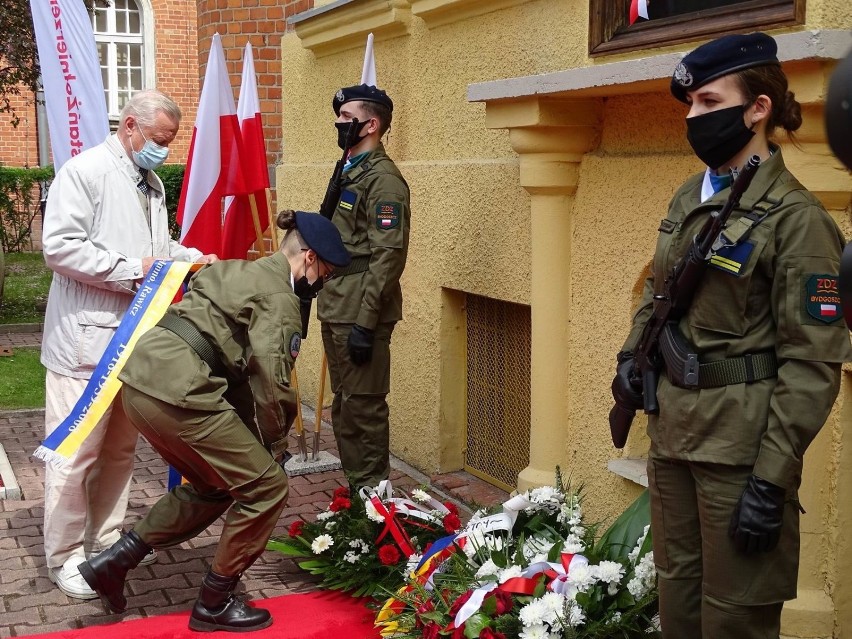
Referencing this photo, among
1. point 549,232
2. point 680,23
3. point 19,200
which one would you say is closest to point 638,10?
point 680,23

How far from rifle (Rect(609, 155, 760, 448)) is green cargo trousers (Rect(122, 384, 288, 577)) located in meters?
1.47

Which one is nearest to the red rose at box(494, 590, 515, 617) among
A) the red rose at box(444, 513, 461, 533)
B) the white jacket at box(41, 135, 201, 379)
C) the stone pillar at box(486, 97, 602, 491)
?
the red rose at box(444, 513, 461, 533)

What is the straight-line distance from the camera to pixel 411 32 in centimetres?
669

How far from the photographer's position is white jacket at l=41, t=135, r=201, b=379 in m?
4.48

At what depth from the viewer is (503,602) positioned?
3.72 m

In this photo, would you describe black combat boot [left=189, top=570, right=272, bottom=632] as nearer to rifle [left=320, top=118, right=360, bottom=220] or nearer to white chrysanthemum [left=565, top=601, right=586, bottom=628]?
white chrysanthemum [left=565, top=601, right=586, bottom=628]

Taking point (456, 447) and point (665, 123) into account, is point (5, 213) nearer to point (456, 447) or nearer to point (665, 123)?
point (456, 447)

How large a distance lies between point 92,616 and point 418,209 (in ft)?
10.5

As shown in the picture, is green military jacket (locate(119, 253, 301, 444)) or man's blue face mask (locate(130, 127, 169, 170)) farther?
man's blue face mask (locate(130, 127, 169, 170))

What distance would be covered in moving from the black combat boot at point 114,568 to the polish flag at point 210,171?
2312 millimetres

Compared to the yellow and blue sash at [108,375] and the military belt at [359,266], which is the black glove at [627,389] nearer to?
the yellow and blue sash at [108,375]

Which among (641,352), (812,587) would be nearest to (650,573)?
(812,587)

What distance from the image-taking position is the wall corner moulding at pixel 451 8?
224 inches

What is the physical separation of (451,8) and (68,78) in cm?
216
